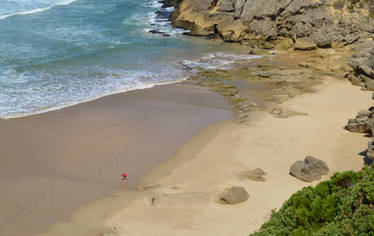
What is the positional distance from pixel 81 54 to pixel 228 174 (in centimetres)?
1942

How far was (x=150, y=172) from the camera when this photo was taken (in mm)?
14641

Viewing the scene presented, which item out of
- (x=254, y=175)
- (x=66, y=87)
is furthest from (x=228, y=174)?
(x=66, y=87)

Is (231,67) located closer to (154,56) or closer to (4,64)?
(154,56)

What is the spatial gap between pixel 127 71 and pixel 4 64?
805 centimetres

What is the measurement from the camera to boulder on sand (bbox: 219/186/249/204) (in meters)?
12.0

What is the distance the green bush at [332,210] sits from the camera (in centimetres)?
701

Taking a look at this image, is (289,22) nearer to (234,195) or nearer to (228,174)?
(228,174)

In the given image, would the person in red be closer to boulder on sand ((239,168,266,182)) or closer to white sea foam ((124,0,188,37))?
boulder on sand ((239,168,266,182))

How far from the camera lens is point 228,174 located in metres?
14.0

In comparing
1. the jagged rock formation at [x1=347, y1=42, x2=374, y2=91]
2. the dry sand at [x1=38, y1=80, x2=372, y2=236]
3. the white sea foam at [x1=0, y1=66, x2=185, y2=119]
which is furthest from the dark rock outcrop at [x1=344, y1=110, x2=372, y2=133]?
the white sea foam at [x1=0, y1=66, x2=185, y2=119]

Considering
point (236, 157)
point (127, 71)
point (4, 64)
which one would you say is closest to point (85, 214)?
point (236, 157)

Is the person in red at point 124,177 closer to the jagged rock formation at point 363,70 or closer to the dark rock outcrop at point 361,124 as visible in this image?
the dark rock outcrop at point 361,124

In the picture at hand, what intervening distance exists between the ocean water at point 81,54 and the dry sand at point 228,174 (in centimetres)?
858

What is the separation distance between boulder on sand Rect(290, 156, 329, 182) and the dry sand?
25 cm
